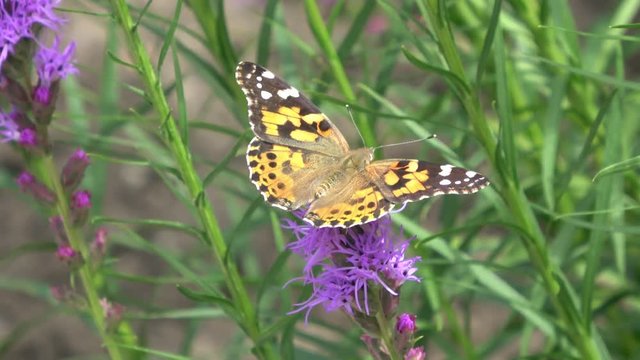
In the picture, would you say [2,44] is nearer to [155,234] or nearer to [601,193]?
[601,193]

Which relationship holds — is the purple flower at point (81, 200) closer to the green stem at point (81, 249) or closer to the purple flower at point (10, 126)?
the green stem at point (81, 249)

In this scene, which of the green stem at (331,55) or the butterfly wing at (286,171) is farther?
the green stem at (331,55)

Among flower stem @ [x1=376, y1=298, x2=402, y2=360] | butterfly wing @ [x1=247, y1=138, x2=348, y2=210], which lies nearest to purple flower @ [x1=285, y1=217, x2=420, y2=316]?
flower stem @ [x1=376, y1=298, x2=402, y2=360]

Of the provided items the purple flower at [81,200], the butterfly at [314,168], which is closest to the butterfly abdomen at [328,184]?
the butterfly at [314,168]

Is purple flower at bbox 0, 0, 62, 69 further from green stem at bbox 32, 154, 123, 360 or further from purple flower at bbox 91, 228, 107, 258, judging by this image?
purple flower at bbox 91, 228, 107, 258

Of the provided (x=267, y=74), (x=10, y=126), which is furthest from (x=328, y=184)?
(x=10, y=126)

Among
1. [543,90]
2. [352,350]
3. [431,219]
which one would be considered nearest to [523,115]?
[543,90]
